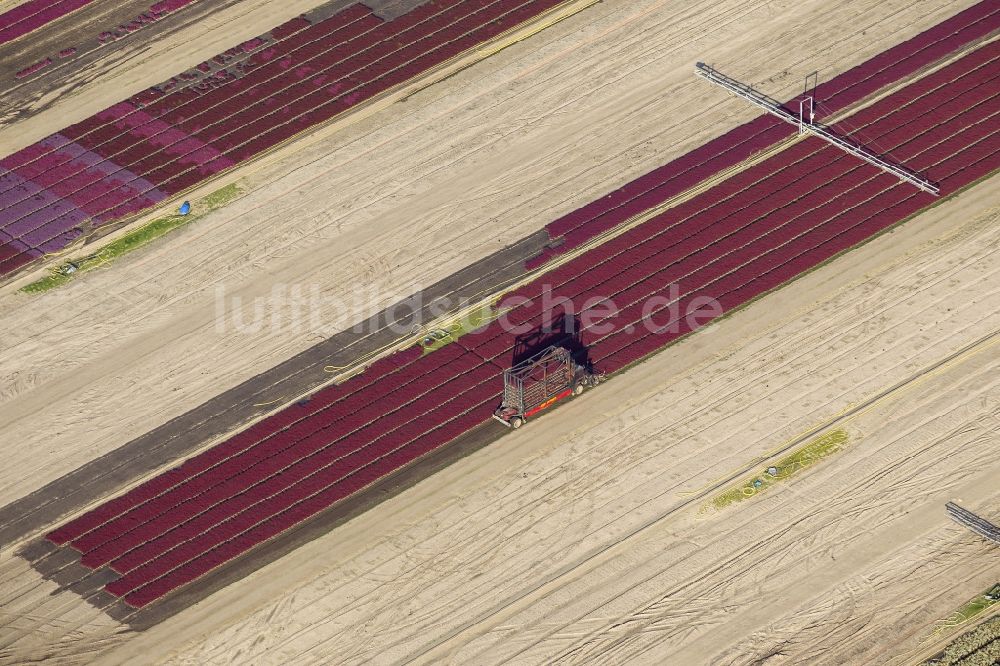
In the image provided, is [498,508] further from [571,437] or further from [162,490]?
[162,490]

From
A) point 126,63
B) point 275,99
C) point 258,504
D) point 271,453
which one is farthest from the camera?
point 126,63

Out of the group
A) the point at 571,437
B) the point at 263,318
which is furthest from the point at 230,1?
the point at 571,437

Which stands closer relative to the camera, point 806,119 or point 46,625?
point 46,625

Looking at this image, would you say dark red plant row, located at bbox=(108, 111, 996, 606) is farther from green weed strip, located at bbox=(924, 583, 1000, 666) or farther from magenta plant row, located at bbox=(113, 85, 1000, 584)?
green weed strip, located at bbox=(924, 583, 1000, 666)

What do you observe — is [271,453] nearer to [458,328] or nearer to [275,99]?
[458,328]

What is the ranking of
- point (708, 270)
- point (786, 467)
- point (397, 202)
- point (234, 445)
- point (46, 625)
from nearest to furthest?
point (46, 625), point (786, 467), point (234, 445), point (708, 270), point (397, 202)

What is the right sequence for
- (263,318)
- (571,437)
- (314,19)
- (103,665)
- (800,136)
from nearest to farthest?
(103,665), (571,437), (263,318), (800,136), (314,19)

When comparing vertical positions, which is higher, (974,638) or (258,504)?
(258,504)

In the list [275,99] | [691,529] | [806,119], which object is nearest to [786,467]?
[691,529]
